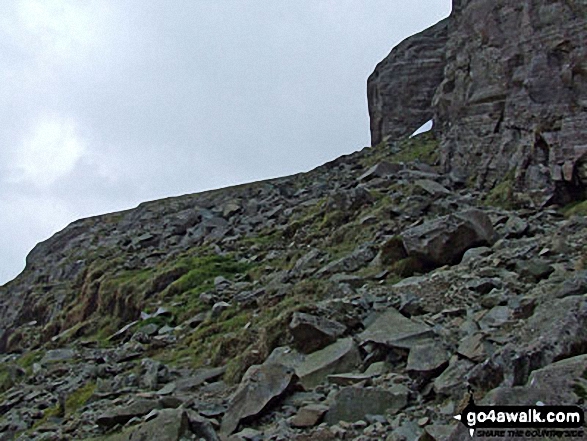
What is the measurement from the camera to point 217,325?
687 inches

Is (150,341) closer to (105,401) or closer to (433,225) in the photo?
(105,401)

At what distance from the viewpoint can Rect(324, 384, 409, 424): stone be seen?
29.3 feet

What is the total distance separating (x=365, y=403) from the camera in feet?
29.9

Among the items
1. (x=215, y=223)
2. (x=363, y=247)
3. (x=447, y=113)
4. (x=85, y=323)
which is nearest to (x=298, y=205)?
(x=215, y=223)

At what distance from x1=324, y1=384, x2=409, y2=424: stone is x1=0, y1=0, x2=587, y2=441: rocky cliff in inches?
1.0

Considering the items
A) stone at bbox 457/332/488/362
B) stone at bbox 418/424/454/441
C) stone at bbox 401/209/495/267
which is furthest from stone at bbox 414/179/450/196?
stone at bbox 418/424/454/441

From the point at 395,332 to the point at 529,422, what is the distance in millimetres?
4743

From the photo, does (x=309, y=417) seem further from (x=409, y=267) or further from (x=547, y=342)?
(x=409, y=267)

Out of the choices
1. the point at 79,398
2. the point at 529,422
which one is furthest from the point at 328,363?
the point at 79,398

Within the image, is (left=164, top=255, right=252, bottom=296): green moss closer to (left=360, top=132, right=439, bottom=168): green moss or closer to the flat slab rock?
the flat slab rock

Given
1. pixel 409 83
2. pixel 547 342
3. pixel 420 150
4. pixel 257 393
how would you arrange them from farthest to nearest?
pixel 409 83, pixel 420 150, pixel 257 393, pixel 547 342

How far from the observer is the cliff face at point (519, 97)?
20172mm

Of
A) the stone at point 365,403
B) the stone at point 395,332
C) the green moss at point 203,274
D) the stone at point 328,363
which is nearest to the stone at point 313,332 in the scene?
the stone at point 328,363

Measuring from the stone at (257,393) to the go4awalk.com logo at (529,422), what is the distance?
3810 millimetres
